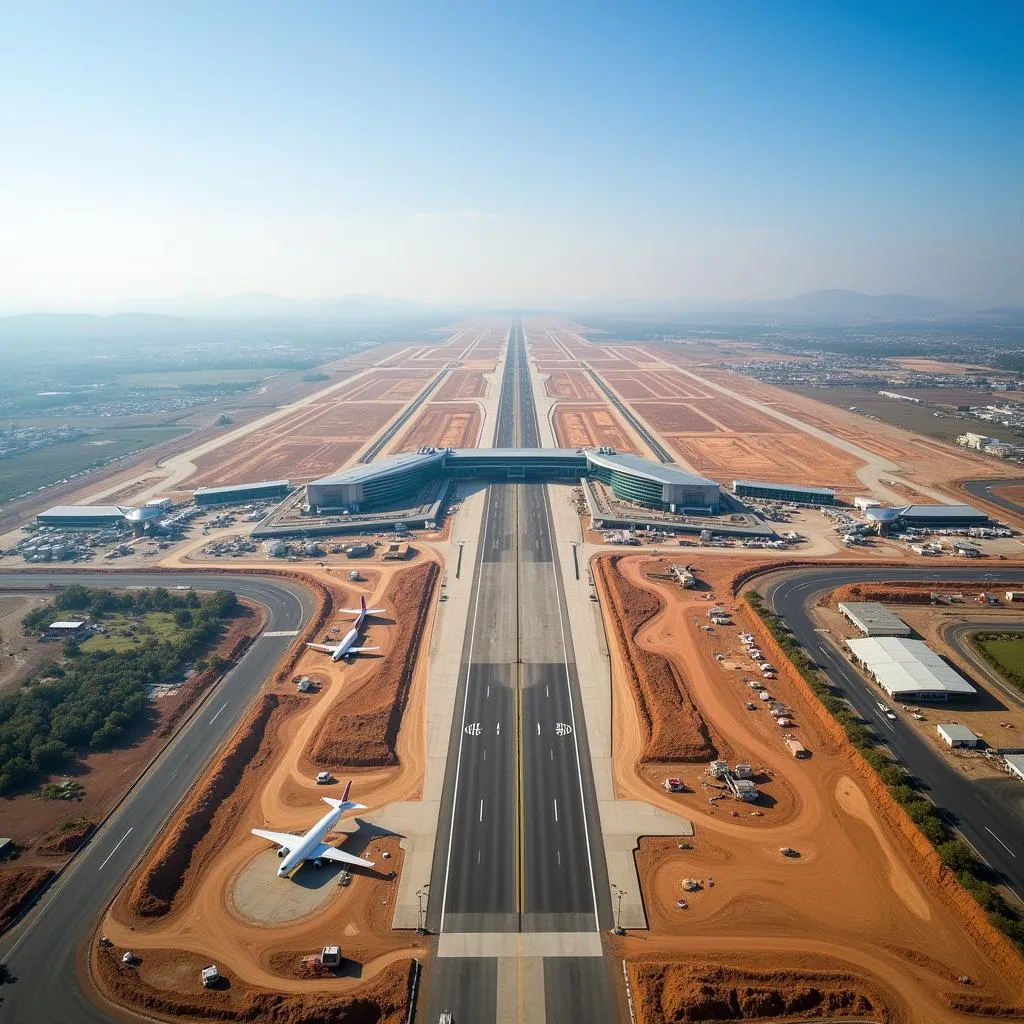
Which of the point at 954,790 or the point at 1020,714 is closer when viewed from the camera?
the point at 954,790

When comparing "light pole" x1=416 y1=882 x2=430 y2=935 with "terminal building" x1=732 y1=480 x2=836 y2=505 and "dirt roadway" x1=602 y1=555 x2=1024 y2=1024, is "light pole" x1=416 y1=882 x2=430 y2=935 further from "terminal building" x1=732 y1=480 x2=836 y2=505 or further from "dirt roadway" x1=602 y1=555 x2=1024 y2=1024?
"terminal building" x1=732 y1=480 x2=836 y2=505

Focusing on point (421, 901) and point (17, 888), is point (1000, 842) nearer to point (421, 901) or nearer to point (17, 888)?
point (421, 901)

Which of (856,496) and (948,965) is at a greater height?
(856,496)

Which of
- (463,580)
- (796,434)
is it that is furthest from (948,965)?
(796,434)

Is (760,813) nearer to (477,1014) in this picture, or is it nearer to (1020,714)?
(477,1014)

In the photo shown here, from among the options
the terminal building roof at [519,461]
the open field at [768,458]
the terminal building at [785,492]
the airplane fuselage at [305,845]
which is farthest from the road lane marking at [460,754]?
the open field at [768,458]

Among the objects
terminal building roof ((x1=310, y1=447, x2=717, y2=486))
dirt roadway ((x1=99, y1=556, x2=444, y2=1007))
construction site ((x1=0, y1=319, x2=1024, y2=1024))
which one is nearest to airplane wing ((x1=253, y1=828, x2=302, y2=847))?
dirt roadway ((x1=99, y1=556, x2=444, y2=1007))

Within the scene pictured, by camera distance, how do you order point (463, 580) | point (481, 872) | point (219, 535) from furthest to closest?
point (219, 535) < point (463, 580) < point (481, 872)
